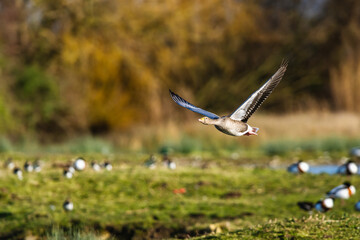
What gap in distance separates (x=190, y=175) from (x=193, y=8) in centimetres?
Answer: 2028

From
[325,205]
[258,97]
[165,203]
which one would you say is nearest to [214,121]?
[258,97]

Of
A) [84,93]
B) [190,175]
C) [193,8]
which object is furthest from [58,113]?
[190,175]

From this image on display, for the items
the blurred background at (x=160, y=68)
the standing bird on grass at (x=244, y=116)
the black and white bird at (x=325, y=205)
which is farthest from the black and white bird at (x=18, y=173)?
the blurred background at (x=160, y=68)

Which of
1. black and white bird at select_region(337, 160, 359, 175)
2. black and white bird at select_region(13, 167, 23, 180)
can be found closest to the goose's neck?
black and white bird at select_region(13, 167, 23, 180)

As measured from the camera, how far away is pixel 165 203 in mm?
10312

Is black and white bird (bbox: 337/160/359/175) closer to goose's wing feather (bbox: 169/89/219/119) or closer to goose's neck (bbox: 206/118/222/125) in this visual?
goose's wing feather (bbox: 169/89/219/119)

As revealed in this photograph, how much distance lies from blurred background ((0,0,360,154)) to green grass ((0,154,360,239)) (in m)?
7.62

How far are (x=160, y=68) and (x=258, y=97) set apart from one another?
25450 mm

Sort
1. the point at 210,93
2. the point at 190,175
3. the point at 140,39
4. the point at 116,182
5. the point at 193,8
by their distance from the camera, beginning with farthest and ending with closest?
the point at 210,93, the point at 193,8, the point at 140,39, the point at 190,175, the point at 116,182

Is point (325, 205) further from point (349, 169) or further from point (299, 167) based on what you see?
point (349, 169)

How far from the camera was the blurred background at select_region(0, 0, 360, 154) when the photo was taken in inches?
926

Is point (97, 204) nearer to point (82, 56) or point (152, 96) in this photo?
point (82, 56)

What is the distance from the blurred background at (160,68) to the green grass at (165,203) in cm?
762

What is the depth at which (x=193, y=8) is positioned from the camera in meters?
31.7
